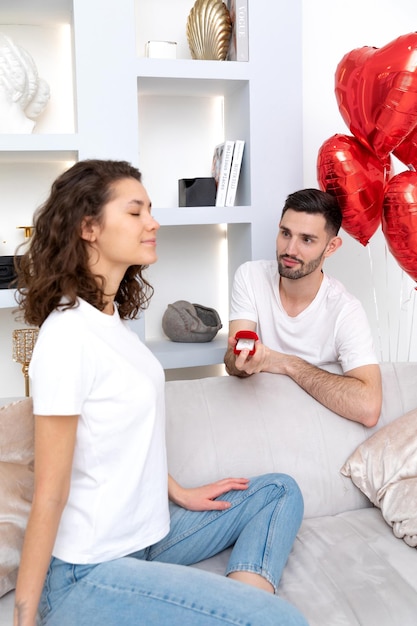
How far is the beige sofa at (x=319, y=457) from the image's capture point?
1.66 m

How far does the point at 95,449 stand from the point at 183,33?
2.25 meters

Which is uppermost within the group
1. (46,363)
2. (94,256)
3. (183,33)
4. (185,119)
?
(183,33)

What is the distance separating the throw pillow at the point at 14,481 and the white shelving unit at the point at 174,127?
1087 mm

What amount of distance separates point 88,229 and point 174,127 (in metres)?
1.90

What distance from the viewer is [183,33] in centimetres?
304

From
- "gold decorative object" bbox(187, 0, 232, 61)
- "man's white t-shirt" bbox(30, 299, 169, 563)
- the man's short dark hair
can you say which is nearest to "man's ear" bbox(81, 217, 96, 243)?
"man's white t-shirt" bbox(30, 299, 169, 563)

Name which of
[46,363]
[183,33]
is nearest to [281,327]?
[46,363]

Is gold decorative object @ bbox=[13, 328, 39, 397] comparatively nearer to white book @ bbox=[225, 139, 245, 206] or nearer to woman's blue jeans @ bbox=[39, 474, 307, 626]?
white book @ bbox=[225, 139, 245, 206]

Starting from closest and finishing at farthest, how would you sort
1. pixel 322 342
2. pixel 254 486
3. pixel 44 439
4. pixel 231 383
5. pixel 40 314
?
pixel 44 439 < pixel 40 314 < pixel 254 486 < pixel 231 383 < pixel 322 342

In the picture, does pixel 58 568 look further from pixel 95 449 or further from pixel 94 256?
pixel 94 256

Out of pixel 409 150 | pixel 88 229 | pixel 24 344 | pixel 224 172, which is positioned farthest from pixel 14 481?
pixel 224 172

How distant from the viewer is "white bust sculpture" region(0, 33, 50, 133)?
261 cm

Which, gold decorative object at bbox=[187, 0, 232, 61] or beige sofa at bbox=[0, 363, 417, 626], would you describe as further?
gold decorative object at bbox=[187, 0, 232, 61]

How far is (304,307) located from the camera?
233cm
